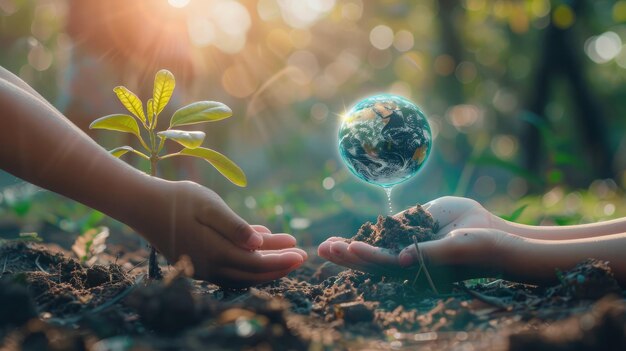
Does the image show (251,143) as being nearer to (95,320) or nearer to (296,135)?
(296,135)

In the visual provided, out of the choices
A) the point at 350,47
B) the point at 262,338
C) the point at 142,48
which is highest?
the point at 350,47

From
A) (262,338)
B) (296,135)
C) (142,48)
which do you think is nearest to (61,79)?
(142,48)

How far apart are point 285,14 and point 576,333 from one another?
49.7ft

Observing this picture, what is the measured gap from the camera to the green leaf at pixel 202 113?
8.18 feet

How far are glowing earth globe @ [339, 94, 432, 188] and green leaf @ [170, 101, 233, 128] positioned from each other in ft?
2.37

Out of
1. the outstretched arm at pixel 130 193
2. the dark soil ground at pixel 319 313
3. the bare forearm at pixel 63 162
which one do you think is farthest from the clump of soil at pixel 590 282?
the bare forearm at pixel 63 162

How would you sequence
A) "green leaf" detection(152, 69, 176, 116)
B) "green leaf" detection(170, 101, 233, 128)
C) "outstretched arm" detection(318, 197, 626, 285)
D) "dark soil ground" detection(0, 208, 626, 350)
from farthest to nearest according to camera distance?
"green leaf" detection(152, 69, 176, 116) → "green leaf" detection(170, 101, 233, 128) → "outstretched arm" detection(318, 197, 626, 285) → "dark soil ground" detection(0, 208, 626, 350)

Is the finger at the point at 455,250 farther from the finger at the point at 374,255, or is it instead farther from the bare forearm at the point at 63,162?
the bare forearm at the point at 63,162

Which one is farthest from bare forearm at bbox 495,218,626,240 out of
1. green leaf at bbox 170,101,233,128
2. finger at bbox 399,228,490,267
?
green leaf at bbox 170,101,233,128

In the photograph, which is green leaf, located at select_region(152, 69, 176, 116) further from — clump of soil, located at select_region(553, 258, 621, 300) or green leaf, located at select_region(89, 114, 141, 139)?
clump of soil, located at select_region(553, 258, 621, 300)

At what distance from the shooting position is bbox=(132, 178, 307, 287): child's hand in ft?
7.64

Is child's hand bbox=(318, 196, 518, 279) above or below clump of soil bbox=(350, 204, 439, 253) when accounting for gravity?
below

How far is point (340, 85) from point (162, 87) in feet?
50.5

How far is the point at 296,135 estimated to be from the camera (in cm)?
1562
